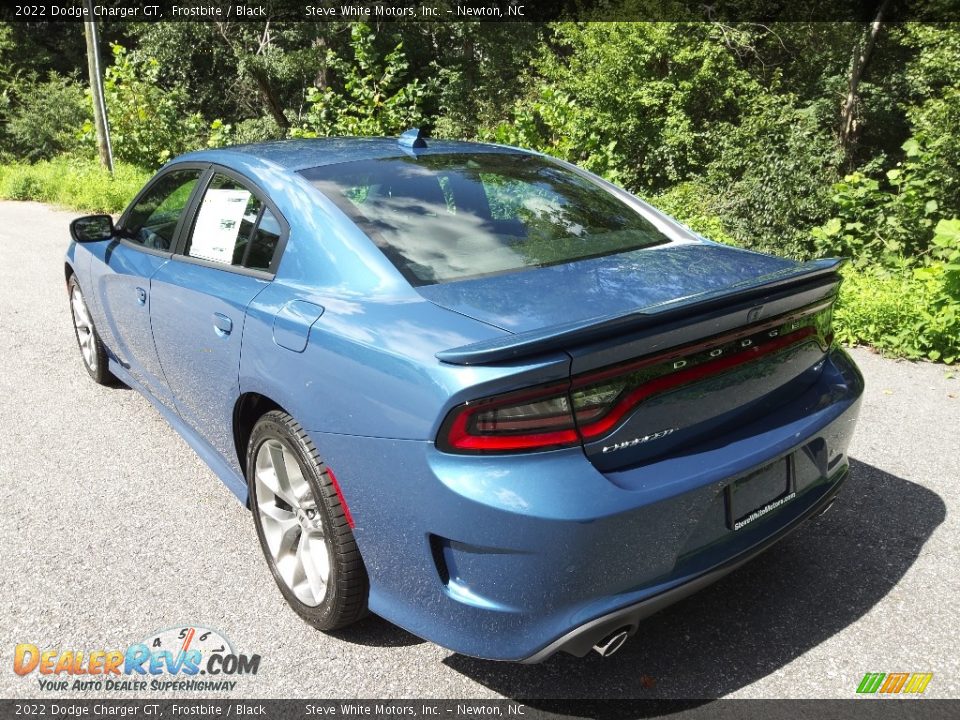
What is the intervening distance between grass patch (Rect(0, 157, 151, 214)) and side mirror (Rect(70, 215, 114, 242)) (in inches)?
494

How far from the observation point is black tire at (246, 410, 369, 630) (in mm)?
2299

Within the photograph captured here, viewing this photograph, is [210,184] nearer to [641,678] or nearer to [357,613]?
[357,613]

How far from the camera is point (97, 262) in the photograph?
435cm

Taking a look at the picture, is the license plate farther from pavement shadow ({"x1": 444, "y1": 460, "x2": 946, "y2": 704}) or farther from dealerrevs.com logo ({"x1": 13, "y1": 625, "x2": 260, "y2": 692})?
dealerrevs.com logo ({"x1": 13, "y1": 625, "x2": 260, "y2": 692})

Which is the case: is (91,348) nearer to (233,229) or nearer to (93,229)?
(93,229)

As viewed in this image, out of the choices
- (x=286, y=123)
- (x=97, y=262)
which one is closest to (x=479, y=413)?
(x=97, y=262)

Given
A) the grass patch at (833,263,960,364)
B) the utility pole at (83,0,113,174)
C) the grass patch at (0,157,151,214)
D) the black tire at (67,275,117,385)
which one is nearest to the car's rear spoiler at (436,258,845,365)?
the grass patch at (833,263,960,364)

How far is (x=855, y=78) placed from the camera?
19422mm

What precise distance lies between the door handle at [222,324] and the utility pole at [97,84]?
59.8 feet

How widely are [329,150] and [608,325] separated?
5.86 feet

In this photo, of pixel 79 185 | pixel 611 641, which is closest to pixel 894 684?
pixel 611 641

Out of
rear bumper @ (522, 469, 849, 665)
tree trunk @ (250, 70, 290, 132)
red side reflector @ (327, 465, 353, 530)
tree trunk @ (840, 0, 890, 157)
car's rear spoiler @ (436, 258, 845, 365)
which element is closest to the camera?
car's rear spoiler @ (436, 258, 845, 365)

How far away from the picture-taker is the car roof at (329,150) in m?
3.07

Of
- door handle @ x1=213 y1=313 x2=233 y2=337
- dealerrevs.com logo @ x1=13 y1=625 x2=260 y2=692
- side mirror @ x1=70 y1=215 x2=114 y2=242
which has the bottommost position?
dealerrevs.com logo @ x1=13 y1=625 x2=260 y2=692
